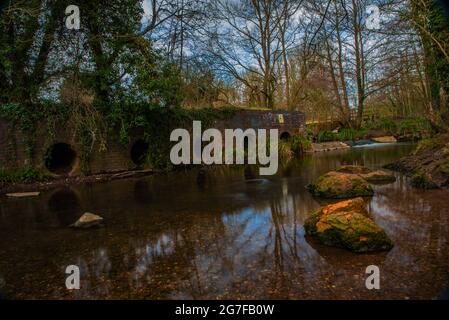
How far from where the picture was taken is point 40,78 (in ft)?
34.0

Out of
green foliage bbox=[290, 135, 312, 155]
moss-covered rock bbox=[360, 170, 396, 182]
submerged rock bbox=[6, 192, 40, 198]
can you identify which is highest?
green foliage bbox=[290, 135, 312, 155]

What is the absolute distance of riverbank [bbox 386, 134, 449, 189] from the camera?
261 inches

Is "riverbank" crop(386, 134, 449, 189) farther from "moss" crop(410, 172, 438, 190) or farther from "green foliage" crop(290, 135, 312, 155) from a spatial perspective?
"green foliage" crop(290, 135, 312, 155)

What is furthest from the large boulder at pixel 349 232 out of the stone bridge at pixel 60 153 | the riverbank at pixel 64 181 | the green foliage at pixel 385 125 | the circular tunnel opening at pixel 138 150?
the green foliage at pixel 385 125

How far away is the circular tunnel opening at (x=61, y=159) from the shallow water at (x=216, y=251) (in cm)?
382

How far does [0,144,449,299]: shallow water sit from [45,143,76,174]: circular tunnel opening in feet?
12.5

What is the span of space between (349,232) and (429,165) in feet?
17.9

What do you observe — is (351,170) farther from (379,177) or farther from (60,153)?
(60,153)

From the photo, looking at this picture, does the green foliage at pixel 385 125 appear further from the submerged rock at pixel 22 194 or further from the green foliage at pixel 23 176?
the submerged rock at pixel 22 194

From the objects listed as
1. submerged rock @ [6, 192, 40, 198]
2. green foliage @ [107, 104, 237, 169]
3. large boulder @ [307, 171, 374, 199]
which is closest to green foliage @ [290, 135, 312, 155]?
green foliage @ [107, 104, 237, 169]

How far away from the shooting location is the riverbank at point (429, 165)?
6.64 metres

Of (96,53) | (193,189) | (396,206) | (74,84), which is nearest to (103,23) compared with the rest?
(96,53)

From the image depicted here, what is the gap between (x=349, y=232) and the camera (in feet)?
11.7
